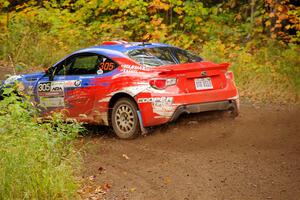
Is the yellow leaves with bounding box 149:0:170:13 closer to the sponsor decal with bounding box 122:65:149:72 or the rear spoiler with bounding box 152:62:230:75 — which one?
the rear spoiler with bounding box 152:62:230:75

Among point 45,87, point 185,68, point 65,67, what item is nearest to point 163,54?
point 185,68

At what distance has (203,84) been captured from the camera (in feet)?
31.1

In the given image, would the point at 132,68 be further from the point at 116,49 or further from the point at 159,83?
the point at 116,49

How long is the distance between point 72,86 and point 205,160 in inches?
126

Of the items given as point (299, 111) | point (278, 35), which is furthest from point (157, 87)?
point (278, 35)

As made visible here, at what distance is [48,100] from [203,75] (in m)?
2.80

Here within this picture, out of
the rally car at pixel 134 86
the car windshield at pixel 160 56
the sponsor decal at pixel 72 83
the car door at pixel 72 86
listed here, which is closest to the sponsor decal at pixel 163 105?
the rally car at pixel 134 86

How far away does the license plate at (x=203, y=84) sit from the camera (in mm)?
9406

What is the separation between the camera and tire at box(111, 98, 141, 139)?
369 inches

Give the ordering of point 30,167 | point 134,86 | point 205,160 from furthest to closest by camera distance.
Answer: point 134,86, point 205,160, point 30,167

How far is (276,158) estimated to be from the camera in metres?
7.89

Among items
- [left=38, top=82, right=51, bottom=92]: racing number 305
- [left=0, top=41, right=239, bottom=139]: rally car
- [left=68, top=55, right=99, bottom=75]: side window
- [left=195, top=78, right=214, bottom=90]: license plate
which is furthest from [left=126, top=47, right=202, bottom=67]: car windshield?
[left=38, top=82, right=51, bottom=92]: racing number 305

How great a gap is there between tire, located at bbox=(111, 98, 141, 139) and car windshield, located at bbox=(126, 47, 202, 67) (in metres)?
0.70

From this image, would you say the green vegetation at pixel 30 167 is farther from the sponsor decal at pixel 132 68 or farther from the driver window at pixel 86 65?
the driver window at pixel 86 65
